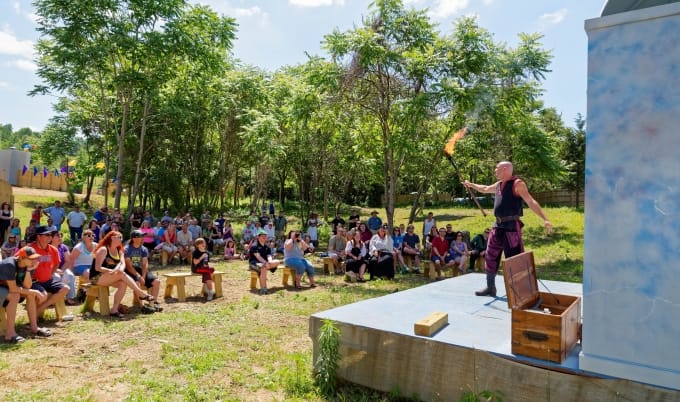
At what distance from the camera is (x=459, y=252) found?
37.3ft

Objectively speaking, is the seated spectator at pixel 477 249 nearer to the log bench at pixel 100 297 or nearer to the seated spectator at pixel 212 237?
the seated spectator at pixel 212 237

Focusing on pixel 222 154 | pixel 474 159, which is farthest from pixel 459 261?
pixel 222 154

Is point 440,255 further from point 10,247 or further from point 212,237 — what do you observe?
point 10,247

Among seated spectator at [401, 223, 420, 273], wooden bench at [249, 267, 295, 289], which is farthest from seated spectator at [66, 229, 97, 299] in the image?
seated spectator at [401, 223, 420, 273]

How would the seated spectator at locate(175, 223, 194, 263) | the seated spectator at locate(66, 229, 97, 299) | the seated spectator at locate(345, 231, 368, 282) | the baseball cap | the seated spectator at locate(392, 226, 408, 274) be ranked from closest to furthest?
the baseball cap < the seated spectator at locate(66, 229, 97, 299) < the seated spectator at locate(345, 231, 368, 282) < the seated spectator at locate(392, 226, 408, 274) < the seated spectator at locate(175, 223, 194, 263)

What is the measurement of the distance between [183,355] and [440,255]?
7.50m

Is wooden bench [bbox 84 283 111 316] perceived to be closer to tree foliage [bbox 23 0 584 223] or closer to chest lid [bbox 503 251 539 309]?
chest lid [bbox 503 251 539 309]

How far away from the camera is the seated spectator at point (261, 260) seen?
894 centimetres

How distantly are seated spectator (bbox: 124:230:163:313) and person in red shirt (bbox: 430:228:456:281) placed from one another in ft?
20.7

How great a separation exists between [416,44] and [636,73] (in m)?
10.2

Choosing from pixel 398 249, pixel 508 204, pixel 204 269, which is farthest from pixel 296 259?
pixel 508 204

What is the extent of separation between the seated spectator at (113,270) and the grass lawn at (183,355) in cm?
33

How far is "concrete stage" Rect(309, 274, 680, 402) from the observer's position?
123 inches

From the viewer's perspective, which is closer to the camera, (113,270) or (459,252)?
(113,270)
